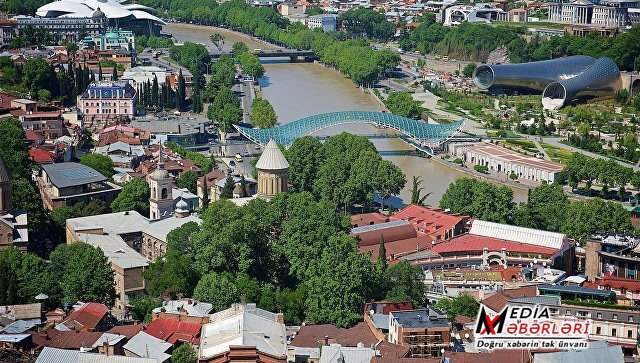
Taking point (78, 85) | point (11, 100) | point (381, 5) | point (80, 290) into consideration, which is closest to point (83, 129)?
point (11, 100)

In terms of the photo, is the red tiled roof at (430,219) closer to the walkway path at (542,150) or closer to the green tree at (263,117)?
the walkway path at (542,150)

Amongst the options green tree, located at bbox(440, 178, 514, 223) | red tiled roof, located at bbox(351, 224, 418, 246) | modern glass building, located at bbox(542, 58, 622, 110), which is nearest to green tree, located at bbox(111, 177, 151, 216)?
red tiled roof, located at bbox(351, 224, 418, 246)

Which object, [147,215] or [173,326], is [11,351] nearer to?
[173,326]

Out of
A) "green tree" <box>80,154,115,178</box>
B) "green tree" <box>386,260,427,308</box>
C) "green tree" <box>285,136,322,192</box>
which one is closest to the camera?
"green tree" <box>386,260,427,308</box>

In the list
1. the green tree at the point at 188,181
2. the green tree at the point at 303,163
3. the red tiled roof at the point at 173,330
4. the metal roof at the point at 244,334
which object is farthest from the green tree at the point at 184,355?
the green tree at the point at 303,163

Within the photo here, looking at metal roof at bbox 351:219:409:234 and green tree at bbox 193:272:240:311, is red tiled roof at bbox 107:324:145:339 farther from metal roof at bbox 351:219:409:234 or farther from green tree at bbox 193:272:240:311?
metal roof at bbox 351:219:409:234

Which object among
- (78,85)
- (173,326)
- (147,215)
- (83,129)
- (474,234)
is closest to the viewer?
(173,326)
